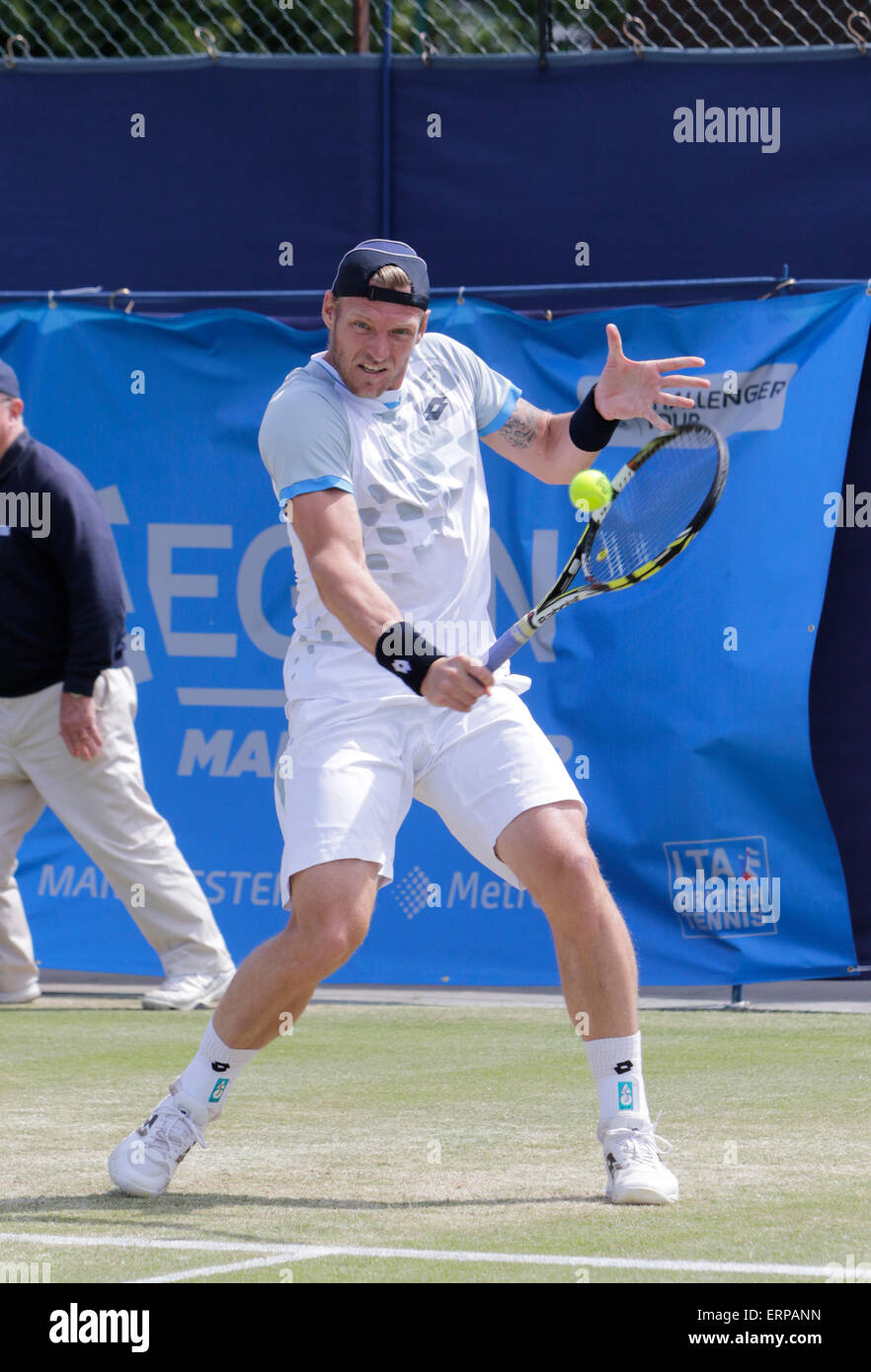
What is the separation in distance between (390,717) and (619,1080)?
0.90m

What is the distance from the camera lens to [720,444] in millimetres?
4480

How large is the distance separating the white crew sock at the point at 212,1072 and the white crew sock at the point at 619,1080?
742 mm

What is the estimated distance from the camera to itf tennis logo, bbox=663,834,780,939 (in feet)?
25.0

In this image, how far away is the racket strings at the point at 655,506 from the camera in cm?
468

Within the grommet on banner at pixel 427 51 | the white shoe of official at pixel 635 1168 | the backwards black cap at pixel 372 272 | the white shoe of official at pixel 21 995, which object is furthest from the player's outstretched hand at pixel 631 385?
the grommet on banner at pixel 427 51

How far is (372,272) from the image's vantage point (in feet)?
14.8

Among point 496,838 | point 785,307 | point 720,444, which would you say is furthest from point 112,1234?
point 785,307

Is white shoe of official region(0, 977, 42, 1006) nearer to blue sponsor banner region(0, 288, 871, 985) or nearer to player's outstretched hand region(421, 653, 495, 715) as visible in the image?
blue sponsor banner region(0, 288, 871, 985)

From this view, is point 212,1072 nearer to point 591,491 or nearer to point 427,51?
point 591,491

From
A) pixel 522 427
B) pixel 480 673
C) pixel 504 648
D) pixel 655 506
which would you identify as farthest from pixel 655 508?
pixel 480 673

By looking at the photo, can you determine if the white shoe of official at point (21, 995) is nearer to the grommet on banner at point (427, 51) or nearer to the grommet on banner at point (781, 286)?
the grommet on banner at point (781, 286)

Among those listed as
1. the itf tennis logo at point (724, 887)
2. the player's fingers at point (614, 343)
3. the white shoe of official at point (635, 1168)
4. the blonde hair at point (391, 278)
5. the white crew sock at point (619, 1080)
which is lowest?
the white shoe of official at point (635, 1168)

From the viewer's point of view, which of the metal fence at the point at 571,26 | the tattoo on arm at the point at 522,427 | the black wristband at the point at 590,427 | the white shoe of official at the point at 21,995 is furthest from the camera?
the metal fence at the point at 571,26
